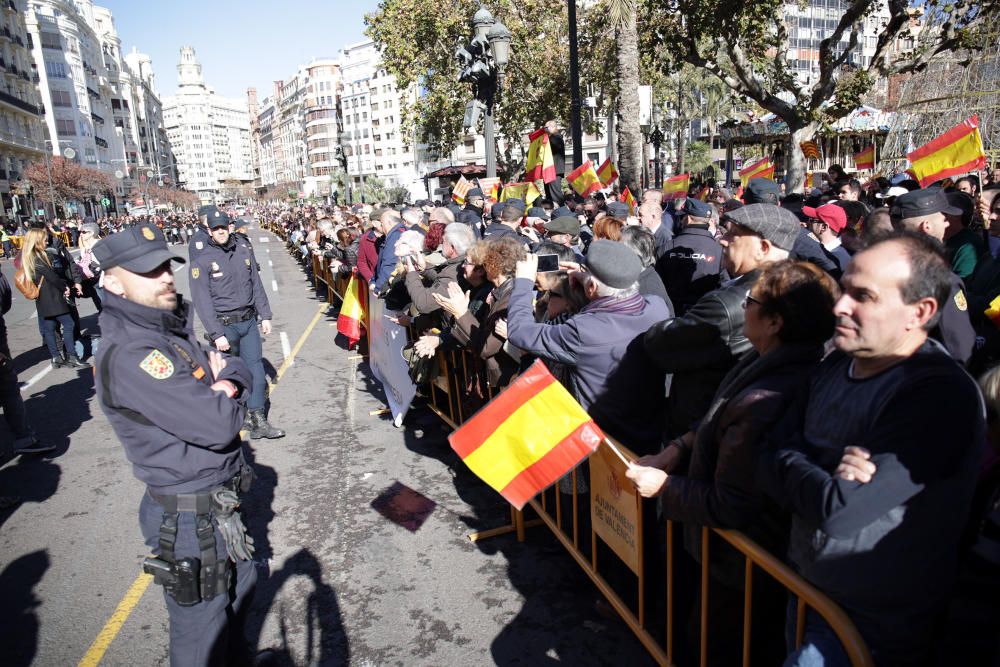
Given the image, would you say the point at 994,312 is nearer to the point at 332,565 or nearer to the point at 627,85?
the point at 332,565

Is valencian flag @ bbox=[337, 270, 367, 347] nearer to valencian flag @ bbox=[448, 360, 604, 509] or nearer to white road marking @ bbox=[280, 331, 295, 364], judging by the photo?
white road marking @ bbox=[280, 331, 295, 364]

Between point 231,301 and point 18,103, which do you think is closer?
point 231,301

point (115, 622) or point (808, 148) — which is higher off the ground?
point (808, 148)

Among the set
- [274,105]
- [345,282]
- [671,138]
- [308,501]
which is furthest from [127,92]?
[308,501]

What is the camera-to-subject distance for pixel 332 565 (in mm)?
4203

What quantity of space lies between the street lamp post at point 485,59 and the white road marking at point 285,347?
180 inches

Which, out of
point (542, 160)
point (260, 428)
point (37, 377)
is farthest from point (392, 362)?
point (37, 377)

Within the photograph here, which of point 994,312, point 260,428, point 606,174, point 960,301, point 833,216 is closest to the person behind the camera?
point 960,301

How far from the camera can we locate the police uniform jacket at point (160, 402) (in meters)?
2.68

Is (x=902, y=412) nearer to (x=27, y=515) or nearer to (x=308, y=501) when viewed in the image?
(x=308, y=501)

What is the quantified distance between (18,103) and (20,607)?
225ft

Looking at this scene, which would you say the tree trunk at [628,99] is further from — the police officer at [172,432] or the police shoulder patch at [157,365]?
the police shoulder patch at [157,365]

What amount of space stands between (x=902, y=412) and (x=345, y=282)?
1101 centimetres

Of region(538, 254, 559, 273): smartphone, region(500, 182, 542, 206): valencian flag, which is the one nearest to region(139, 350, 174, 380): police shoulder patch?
region(538, 254, 559, 273): smartphone
